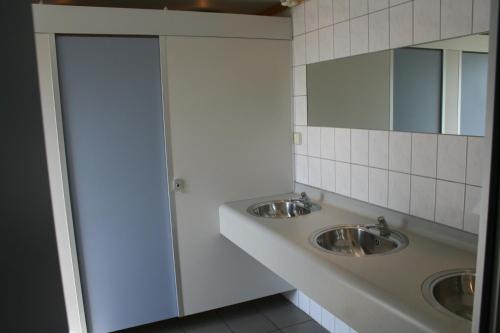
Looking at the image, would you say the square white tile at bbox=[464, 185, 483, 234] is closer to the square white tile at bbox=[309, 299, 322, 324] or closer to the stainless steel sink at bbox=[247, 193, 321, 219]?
the stainless steel sink at bbox=[247, 193, 321, 219]

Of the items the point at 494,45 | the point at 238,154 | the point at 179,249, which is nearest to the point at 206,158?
the point at 238,154

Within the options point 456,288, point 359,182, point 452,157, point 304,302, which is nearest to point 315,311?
point 304,302

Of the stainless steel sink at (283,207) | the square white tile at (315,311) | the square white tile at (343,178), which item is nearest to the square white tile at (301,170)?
the stainless steel sink at (283,207)

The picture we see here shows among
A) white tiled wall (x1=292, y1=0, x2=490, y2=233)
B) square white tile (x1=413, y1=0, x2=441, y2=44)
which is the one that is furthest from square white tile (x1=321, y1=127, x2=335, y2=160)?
square white tile (x1=413, y1=0, x2=441, y2=44)

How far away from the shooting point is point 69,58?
233cm

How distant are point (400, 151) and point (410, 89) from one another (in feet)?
0.97

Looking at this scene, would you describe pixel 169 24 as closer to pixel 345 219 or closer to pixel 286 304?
pixel 345 219

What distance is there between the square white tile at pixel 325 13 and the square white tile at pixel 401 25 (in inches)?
18.7

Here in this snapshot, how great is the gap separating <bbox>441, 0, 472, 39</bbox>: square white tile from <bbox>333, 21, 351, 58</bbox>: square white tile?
612 millimetres

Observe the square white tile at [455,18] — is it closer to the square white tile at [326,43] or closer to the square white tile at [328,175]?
the square white tile at [326,43]

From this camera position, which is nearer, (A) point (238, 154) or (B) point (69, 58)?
(B) point (69, 58)

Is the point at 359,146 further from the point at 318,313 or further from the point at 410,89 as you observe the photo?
the point at 318,313

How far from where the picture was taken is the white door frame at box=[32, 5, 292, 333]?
89.3 inches

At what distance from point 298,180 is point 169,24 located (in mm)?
1337
